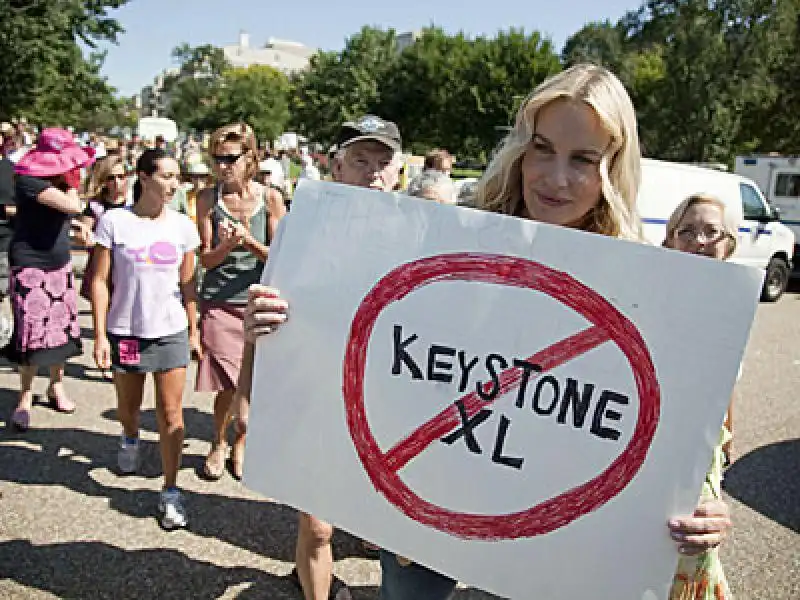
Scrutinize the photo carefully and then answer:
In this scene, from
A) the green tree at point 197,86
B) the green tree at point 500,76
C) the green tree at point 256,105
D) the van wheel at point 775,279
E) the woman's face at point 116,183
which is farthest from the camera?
the green tree at point 197,86

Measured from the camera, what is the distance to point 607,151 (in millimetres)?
1439

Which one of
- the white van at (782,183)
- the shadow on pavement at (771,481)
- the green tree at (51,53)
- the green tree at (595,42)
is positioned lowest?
the shadow on pavement at (771,481)

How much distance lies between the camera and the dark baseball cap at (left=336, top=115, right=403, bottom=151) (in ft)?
8.50

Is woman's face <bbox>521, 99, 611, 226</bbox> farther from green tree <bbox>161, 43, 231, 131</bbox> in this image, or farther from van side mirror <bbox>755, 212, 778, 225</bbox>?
green tree <bbox>161, 43, 231, 131</bbox>

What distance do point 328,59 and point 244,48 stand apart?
276 feet

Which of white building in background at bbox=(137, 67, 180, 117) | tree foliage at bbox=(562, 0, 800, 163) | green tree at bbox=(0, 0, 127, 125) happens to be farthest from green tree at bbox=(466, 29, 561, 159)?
white building in background at bbox=(137, 67, 180, 117)

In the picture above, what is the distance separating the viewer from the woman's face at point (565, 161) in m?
1.42

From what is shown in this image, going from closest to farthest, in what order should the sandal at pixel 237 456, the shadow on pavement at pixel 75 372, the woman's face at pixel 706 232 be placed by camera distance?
1. the woman's face at pixel 706 232
2. the sandal at pixel 237 456
3. the shadow on pavement at pixel 75 372

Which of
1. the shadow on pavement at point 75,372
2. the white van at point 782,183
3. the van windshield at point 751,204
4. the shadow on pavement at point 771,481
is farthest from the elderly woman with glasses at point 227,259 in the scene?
the white van at point 782,183

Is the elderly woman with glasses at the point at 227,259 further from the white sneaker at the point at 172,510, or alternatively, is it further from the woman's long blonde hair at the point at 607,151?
the woman's long blonde hair at the point at 607,151

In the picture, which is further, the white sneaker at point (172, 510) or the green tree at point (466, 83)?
the green tree at point (466, 83)

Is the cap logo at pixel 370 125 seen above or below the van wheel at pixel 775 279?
above

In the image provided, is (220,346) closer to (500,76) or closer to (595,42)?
(500,76)

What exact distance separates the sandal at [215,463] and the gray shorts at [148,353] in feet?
2.39
